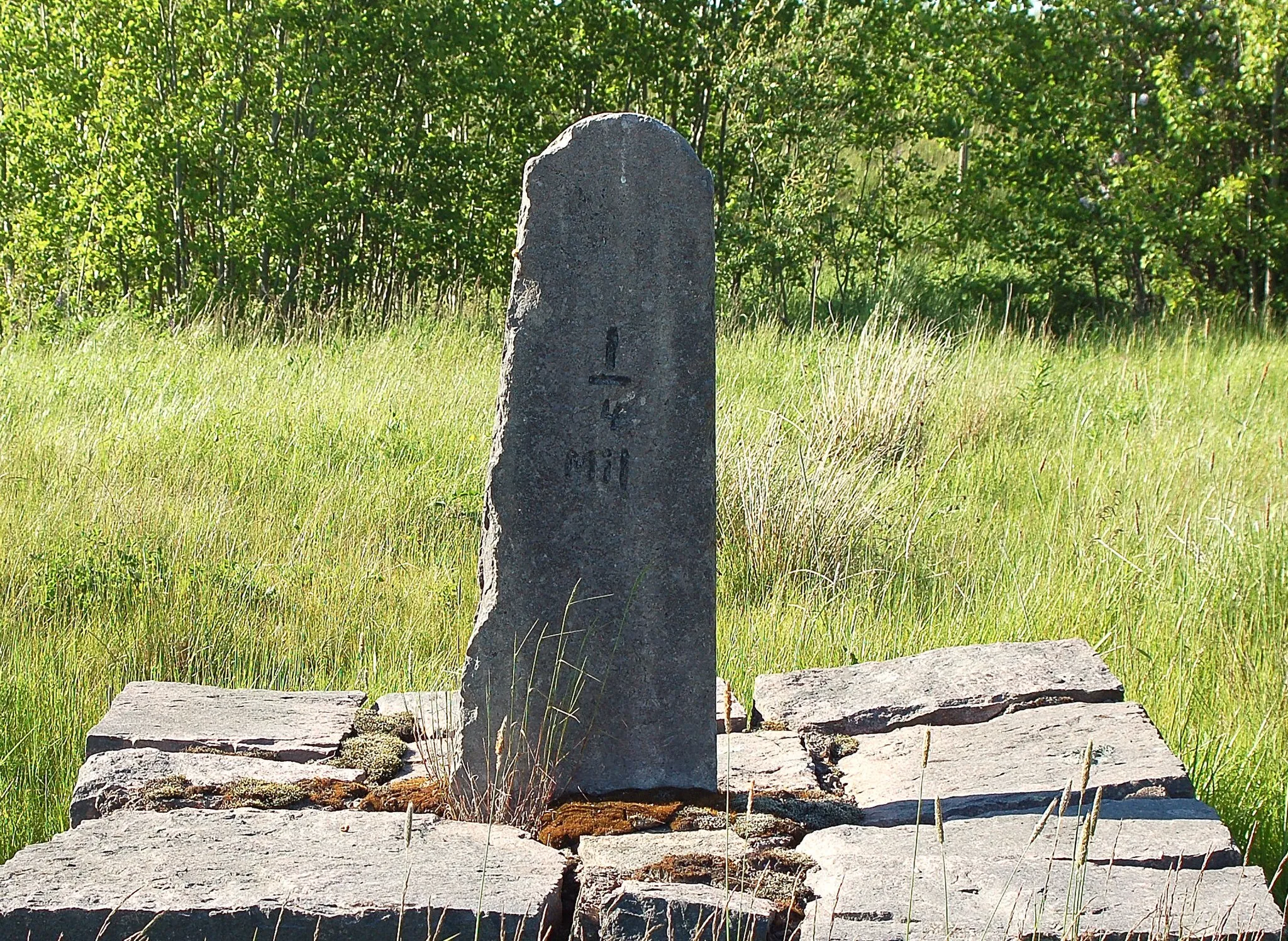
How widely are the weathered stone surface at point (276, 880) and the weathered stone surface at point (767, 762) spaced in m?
0.68

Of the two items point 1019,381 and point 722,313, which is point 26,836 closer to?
point 1019,381

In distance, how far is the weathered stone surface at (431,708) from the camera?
3104mm

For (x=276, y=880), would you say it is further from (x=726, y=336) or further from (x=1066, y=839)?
(x=726, y=336)

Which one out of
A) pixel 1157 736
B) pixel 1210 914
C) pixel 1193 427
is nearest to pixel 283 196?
pixel 1193 427

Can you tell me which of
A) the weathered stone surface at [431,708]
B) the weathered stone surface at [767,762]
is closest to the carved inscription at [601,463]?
the weathered stone surface at [431,708]

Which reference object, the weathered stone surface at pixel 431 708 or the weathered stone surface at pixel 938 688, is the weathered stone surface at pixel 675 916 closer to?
the weathered stone surface at pixel 431 708

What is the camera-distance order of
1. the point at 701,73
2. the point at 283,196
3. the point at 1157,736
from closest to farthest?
1. the point at 1157,736
2. the point at 283,196
3. the point at 701,73

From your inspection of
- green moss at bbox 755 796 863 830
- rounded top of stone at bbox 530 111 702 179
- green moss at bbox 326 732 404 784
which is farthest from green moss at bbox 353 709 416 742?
rounded top of stone at bbox 530 111 702 179

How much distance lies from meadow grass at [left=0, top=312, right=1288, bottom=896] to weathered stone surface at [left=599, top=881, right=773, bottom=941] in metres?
1.54

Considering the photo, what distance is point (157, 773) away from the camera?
306 cm

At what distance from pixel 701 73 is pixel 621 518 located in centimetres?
1111

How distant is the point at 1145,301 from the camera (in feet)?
44.5

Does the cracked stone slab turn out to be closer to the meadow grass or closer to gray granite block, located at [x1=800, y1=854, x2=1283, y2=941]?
gray granite block, located at [x1=800, y1=854, x2=1283, y2=941]

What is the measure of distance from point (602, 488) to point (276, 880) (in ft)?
3.47
